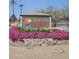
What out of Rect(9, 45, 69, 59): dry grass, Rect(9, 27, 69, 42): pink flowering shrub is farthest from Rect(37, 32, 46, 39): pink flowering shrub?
Rect(9, 45, 69, 59): dry grass

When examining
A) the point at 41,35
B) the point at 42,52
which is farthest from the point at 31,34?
the point at 42,52

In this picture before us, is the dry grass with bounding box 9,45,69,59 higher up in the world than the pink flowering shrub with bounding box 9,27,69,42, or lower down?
lower down

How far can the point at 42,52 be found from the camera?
417 centimetres

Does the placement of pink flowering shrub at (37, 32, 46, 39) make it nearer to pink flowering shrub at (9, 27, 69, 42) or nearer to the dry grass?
pink flowering shrub at (9, 27, 69, 42)

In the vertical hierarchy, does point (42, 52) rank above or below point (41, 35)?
below

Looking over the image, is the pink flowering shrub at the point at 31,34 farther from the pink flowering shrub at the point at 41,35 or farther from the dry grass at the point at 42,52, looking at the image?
the dry grass at the point at 42,52

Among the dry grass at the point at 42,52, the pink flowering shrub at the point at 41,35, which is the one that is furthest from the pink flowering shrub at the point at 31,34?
the dry grass at the point at 42,52

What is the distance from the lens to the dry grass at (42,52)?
13.6 feet

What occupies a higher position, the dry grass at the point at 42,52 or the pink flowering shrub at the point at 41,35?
the pink flowering shrub at the point at 41,35

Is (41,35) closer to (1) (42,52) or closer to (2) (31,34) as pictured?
(2) (31,34)

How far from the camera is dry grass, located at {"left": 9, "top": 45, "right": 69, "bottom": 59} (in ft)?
13.6
